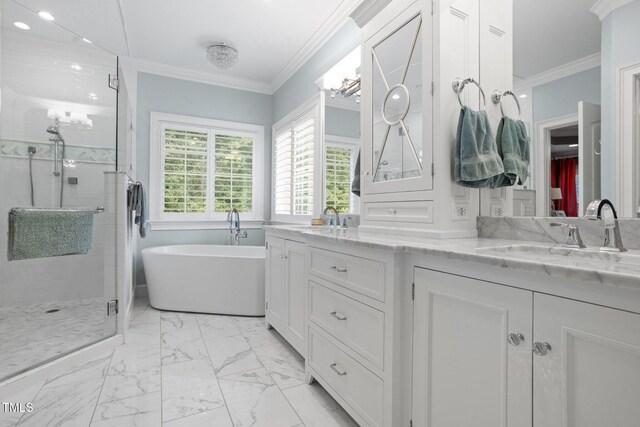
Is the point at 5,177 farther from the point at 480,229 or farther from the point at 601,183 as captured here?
the point at 601,183

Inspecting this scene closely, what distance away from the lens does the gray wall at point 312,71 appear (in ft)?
8.96

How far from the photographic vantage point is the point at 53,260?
9.23ft

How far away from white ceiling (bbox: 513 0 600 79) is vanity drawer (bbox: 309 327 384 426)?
1.54m

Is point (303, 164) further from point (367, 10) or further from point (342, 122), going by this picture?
point (367, 10)

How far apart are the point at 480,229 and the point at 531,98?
651 mm

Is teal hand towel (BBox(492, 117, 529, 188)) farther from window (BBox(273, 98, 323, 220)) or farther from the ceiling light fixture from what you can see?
the ceiling light fixture

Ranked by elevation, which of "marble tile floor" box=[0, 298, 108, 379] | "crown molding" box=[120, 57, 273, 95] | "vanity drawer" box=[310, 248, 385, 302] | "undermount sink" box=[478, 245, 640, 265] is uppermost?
"crown molding" box=[120, 57, 273, 95]

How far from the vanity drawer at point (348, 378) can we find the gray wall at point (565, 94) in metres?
1.36

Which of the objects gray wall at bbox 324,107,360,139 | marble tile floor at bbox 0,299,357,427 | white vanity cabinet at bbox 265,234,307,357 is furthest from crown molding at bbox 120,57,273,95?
marble tile floor at bbox 0,299,357,427

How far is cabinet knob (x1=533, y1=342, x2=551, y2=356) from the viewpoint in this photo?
0.81m

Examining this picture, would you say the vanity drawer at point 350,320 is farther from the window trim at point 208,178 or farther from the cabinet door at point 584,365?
the window trim at point 208,178

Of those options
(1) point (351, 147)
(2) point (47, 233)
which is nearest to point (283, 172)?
(1) point (351, 147)

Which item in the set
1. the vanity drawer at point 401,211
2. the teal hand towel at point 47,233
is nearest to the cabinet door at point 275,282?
the vanity drawer at point 401,211

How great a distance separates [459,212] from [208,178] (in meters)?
3.34
